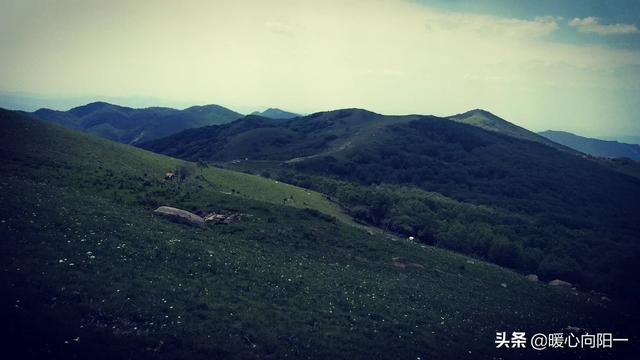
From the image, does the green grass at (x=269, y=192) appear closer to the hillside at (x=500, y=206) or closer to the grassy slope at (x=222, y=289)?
the hillside at (x=500, y=206)

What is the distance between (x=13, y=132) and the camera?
202 feet

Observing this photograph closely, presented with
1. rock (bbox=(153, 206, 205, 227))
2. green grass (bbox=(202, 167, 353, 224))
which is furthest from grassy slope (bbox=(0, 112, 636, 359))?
green grass (bbox=(202, 167, 353, 224))

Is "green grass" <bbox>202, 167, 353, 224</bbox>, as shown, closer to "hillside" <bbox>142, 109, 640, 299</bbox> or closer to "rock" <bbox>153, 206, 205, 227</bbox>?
"hillside" <bbox>142, 109, 640, 299</bbox>

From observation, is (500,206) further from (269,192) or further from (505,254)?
(269,192)

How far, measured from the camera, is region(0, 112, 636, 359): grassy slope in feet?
58.5

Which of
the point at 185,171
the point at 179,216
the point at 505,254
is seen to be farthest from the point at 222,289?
the point at 505,254

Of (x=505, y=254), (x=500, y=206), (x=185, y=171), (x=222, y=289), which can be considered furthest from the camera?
(x=500, y=206)

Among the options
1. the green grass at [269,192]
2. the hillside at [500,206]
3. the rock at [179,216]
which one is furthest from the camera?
the hillside at [500,206]

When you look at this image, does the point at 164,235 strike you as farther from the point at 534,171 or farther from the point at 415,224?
the point at 534,171

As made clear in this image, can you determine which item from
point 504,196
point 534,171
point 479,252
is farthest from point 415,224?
point 534,171

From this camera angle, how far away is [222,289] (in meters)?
24.3

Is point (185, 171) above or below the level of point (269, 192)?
above

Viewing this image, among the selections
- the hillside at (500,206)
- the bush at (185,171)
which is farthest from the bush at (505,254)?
the bush at (185,171)

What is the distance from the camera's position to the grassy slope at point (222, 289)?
17828 mm
